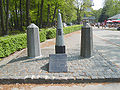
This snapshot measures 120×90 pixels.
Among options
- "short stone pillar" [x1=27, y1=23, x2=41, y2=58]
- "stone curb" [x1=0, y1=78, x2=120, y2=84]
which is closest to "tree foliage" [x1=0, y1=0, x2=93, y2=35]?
"short stone pillar" [x1=27, y1=23, x2=41, y2=58]

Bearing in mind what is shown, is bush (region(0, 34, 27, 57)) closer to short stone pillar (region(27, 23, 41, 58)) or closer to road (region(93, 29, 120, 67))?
short stone pillar (region(27, 23, 41, 58))

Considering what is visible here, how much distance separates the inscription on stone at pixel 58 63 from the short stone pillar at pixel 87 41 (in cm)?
168

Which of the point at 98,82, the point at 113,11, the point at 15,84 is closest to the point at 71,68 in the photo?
the point at 98,82

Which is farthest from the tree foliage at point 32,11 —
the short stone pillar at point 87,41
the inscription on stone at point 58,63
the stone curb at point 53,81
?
the stone curb at point 53,81

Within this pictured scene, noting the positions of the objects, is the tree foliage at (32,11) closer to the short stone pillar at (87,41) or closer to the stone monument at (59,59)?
the stone monument at (59,59)

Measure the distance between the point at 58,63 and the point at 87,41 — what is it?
2170 millimetres

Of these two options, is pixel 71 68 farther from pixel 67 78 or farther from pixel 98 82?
pixel 98 82

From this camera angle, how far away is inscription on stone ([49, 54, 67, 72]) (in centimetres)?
439

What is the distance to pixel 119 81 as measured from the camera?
12.6 ft

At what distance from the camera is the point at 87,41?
5859 millimetres

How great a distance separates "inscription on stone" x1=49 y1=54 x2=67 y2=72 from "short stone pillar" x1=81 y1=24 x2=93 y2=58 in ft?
5.50

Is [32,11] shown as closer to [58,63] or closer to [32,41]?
[32,41]

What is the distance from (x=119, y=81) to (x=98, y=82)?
28.6 inches

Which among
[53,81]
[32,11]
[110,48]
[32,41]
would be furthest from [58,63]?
[32,11]
